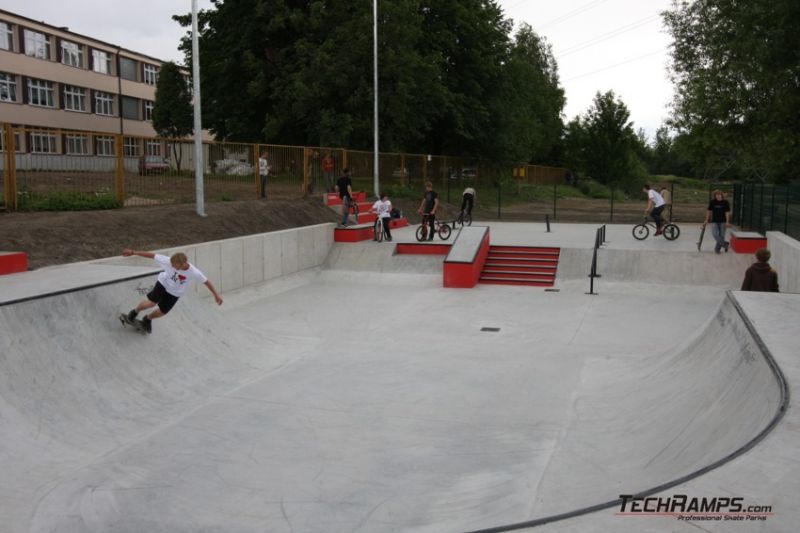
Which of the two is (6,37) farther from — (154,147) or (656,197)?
(656,197)

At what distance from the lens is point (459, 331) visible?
1279cm

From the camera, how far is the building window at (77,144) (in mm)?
16828

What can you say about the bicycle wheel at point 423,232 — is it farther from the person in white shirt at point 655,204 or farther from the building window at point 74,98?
the building window at point 74,98

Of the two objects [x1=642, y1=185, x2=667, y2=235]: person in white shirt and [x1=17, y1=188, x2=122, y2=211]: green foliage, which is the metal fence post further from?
[x1=642, y1=185, x2=667, y2=235]: person in white shirt

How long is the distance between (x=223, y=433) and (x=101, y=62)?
5503 centimetres

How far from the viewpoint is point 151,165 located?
18.3 metres

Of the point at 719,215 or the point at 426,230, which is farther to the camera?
the point at 426,230

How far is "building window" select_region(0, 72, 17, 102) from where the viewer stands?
4231cm

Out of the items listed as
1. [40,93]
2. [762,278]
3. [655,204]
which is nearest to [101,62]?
[40,93]

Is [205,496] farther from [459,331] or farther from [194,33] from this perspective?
[194,33]

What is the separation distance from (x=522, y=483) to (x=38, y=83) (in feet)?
164

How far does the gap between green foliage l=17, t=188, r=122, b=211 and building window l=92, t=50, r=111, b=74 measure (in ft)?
138

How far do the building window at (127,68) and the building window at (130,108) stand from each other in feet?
5.87

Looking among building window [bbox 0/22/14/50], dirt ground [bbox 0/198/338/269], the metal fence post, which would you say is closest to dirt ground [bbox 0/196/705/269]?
dirt ground [bbox 0/198/338/269]
